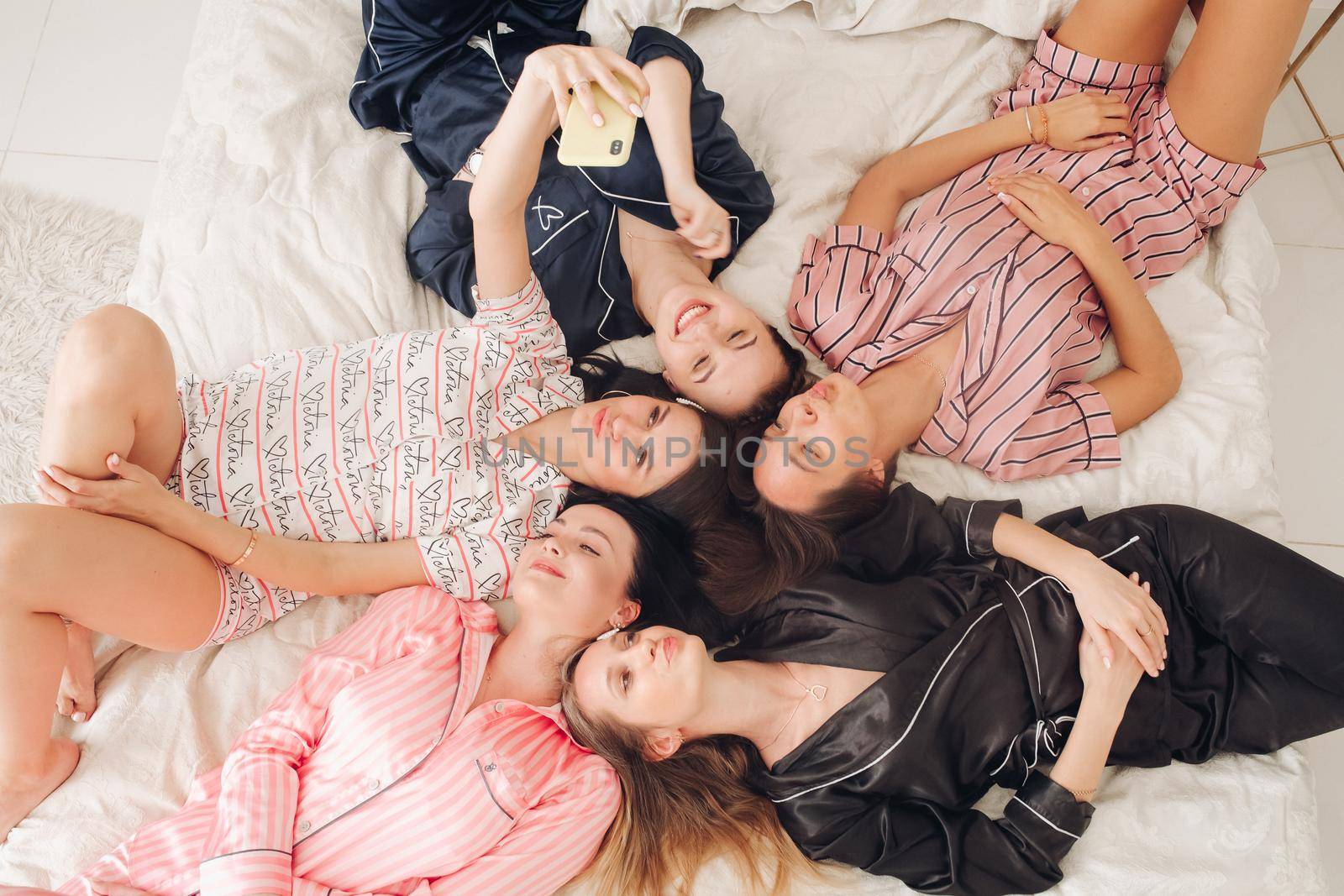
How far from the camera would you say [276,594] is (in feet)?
4.39

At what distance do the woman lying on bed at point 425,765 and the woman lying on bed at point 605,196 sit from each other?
31cm

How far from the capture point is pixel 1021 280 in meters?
1.47

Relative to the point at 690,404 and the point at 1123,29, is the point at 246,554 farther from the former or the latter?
the point at 1123,29

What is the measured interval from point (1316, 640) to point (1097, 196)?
2.57ft

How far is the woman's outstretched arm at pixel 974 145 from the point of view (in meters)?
1.58

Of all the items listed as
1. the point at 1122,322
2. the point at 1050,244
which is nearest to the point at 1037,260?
the point at 1050,244

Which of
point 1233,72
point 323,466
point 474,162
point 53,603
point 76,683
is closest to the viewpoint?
point 53,603

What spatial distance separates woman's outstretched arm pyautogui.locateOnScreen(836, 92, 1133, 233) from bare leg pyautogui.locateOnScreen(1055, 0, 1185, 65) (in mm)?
82

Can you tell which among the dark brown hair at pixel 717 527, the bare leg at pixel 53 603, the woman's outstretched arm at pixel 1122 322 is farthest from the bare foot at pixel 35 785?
the woman's outstretched arm at pixel 1122 322

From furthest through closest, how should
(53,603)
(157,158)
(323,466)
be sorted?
(157,158)
(323,466)
(53,603)

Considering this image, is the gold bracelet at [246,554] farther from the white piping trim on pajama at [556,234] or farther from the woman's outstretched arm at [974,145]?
the woman's outstretched arm at [974,145]

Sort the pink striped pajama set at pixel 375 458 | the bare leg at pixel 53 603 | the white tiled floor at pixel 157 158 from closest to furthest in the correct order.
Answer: the bare leg at pixel 53 603, the pink striped pajama set at pixel 375 458, the white tiled floor at pixel 157 158

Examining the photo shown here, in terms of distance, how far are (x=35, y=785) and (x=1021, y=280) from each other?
1.58 meters

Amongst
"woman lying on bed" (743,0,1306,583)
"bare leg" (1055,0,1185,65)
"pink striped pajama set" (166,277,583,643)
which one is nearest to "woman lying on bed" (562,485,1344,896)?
"woman lying on bed" (743,0,1306,583)
